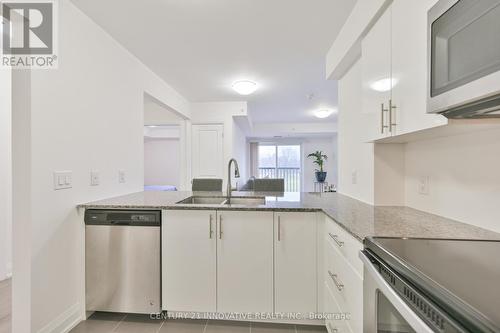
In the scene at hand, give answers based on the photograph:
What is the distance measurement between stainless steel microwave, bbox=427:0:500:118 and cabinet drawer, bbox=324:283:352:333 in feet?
3.68

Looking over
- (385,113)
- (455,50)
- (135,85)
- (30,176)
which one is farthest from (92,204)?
(455,50)

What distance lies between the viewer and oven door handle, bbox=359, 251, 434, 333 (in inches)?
24.4

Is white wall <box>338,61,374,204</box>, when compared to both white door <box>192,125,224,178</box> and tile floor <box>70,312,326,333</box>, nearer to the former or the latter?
tile floor <box>70,312,326,333</box>

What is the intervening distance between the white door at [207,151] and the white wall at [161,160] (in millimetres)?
4548

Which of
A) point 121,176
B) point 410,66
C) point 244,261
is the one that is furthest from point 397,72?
point 121,176

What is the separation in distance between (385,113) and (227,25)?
5.21 ft

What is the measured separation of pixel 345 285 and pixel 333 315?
1.24ft

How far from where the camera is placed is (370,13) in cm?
163

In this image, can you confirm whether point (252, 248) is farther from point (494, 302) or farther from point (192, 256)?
point (494, 302)

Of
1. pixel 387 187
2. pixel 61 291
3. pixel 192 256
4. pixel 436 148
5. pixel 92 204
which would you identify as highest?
pixel 436 148

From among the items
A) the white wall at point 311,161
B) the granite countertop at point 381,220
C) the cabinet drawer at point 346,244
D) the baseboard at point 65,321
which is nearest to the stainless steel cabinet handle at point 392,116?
the granite countertop at point 381,220

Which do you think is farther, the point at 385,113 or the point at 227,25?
the point at 227,25

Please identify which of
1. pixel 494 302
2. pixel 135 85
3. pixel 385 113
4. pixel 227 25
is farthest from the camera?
pixel 135 85

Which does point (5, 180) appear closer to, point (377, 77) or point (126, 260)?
point (126, 260)
